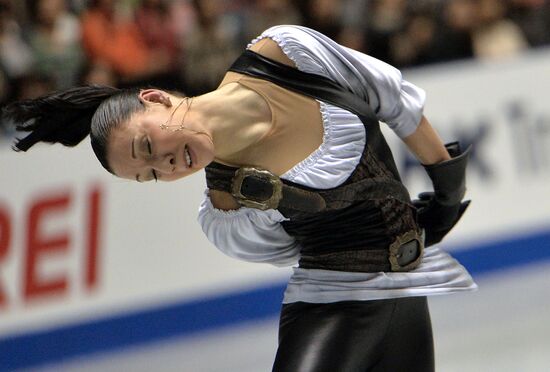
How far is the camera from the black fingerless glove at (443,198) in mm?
2480

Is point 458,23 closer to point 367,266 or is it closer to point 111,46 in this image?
point 111,46

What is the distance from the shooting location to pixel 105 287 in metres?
4.73

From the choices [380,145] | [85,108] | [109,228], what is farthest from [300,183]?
[109,228]

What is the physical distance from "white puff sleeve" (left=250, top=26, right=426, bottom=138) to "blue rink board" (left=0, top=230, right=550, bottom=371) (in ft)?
7.77

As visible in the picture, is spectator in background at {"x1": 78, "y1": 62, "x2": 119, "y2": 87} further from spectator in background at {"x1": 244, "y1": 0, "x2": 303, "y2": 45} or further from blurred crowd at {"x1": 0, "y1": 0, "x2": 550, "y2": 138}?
spectator in background at {"x1": 244, "y1": 0, "x2": 303, "y2": 45}

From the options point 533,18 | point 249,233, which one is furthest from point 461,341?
point 249,233

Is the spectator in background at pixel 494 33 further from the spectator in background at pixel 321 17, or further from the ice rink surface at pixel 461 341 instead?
the ice rink surface at pixel 461 341

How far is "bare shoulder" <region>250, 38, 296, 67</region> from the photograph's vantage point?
2275 millimetres

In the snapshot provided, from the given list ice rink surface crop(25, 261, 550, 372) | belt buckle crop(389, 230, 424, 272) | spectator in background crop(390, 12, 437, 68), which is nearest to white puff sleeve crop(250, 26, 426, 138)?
belt buckle crop(389, 230, 424, 272)

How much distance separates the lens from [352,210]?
234cm

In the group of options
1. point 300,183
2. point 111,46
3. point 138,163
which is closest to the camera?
point 138,163

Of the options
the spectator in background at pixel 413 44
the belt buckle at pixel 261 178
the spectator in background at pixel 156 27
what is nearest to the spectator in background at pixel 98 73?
the spectator in background at pixel 156 27

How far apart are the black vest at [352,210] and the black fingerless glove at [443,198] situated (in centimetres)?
10

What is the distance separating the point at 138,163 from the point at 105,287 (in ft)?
8.93
